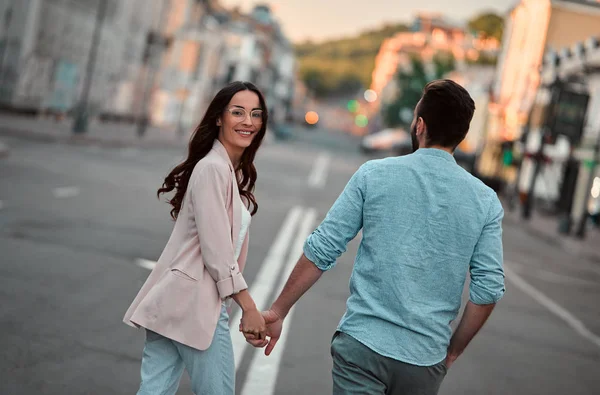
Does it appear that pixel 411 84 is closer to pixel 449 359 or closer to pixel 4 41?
pixel 4 41

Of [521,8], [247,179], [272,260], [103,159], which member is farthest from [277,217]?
[521,8]

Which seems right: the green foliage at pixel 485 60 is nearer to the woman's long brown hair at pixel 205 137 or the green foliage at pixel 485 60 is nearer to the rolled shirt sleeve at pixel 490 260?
the woman's long brown hair at pixel 205 137

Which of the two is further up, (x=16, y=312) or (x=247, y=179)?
(x=247, y=179)

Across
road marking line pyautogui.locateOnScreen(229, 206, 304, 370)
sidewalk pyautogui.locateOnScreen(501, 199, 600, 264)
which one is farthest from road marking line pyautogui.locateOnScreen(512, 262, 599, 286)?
sidewalk pyautogui.locateOnScreen(501, 199, 600, 264)

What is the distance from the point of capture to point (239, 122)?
361 centimetres

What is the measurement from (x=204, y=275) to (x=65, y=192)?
1366 cm

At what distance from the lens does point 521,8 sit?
7050 cm

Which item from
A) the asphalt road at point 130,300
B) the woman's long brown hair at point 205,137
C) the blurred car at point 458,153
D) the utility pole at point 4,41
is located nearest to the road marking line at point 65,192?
the asphalt road at point 130,300

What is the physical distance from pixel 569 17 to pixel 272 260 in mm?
53039

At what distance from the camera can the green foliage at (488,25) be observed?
14488cm

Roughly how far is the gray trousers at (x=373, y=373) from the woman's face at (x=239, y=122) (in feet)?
2.96

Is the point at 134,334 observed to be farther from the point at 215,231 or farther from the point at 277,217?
the point at 277,217

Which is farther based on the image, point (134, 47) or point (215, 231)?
point (134, 47)

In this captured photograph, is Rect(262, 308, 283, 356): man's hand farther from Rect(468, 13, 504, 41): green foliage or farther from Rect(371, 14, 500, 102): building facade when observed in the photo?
Rect(371, 14, 500, 102): building facade
